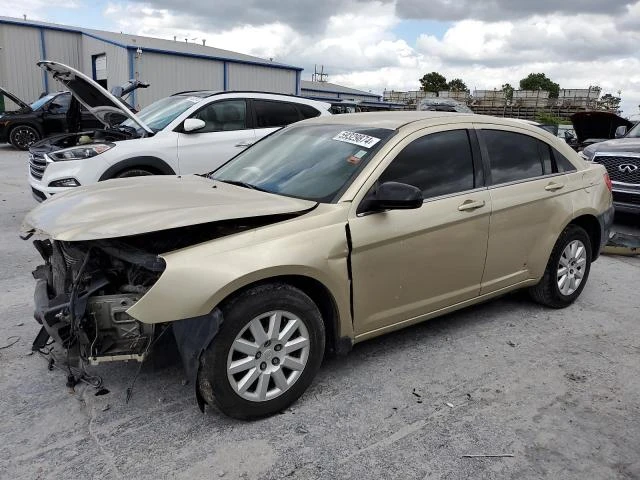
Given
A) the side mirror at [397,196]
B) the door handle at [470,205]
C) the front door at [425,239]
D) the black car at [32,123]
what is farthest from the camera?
the black car at [32,123]

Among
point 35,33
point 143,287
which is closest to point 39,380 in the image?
point 143,287

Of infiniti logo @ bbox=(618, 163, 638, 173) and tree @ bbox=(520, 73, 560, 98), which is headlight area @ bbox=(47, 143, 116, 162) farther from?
tree @ bbox=(520, 73, 560, 98)

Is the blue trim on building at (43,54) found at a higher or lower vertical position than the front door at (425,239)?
higher

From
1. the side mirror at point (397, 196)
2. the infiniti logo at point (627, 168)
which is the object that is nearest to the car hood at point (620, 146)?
the infiniti logo at point (627, 168)

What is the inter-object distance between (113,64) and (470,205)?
24.7m

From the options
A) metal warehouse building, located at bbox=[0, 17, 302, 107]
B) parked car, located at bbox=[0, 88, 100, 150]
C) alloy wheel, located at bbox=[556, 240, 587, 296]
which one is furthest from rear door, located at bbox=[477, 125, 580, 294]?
metal warehouse building, located at bbox=[0, 17, 302, 107]

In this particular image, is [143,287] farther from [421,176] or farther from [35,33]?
[35,33]

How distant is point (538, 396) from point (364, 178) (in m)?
1.68

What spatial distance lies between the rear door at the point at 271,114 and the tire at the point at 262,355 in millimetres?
5224

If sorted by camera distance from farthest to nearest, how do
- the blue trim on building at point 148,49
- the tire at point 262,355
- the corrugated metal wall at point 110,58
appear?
the corrugated metal wall at point 110,58
the blue trim on building at point 148,49
the tire at point 262,355

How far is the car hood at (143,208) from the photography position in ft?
9.29

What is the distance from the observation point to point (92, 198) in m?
3.35

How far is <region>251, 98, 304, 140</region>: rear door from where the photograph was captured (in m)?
7.96

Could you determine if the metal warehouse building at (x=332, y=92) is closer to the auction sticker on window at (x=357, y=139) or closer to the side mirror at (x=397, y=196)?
the auction sticker on window at (x=357, y=139)
